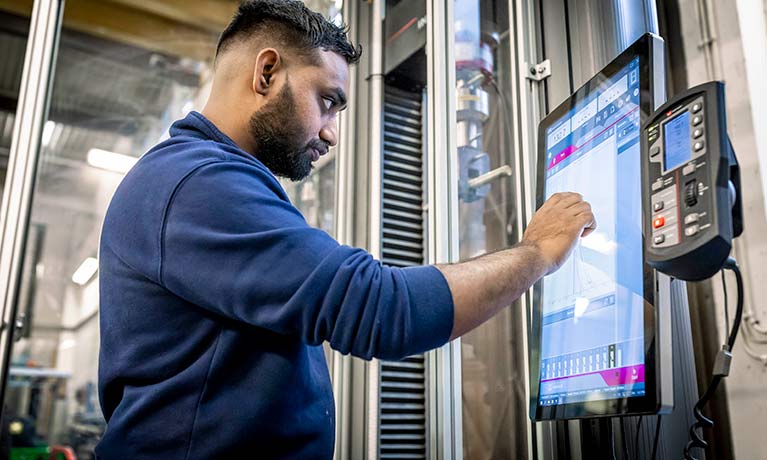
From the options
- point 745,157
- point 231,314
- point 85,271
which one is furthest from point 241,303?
point 85,271

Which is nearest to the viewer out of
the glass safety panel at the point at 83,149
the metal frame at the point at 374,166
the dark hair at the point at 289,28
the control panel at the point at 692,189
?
the control panel at the point at 692,189

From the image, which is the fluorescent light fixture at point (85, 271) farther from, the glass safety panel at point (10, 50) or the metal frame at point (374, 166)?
the metal frame at point (374, 166)

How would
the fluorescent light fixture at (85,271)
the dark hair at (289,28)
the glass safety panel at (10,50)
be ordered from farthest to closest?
the fluorescent light fixture at (85,271)
the glass safety panel at (10,50)
the dark hair at (289,28)

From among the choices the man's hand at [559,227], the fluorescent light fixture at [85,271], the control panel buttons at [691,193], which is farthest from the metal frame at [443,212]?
the fluorescent light fixture at [85,271]

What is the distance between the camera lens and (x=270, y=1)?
1495mm

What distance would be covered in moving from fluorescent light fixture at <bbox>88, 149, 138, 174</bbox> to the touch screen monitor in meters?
3.92

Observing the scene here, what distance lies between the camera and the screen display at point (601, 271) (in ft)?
3.57

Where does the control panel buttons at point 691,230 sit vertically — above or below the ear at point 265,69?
below

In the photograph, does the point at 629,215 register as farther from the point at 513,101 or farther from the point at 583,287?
the point at 513,101

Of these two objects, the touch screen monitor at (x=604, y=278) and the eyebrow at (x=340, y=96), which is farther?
the eyebrow at (x=340, y=96)

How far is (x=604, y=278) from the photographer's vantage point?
1169mm

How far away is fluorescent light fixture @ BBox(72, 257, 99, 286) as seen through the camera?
4409 mm

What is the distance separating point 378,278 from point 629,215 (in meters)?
0.44

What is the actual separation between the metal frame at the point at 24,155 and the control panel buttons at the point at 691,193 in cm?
Answer: 209
